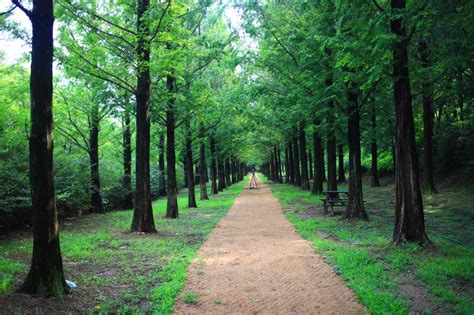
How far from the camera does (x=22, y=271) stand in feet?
19.2

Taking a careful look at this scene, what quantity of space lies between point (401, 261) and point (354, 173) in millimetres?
5429

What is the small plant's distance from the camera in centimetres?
486

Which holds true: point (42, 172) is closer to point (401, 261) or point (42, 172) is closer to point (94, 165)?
point (401, 261)

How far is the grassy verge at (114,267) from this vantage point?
15.1 feet

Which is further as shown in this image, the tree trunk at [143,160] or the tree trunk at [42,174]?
the tree trunk at [143,160]

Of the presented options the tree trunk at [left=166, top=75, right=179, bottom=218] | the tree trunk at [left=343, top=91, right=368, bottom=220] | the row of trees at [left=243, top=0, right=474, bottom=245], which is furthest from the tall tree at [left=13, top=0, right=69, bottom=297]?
the tree trunk at [left=166, top=75, right=179, bottom=218]

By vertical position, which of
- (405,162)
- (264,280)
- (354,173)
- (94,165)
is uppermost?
(94,165)

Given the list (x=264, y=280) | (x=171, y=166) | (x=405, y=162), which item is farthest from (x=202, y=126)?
(x=264, y=280)

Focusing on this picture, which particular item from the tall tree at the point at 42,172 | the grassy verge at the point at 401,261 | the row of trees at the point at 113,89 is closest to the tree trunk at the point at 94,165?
the row of trees at the point at 113,89

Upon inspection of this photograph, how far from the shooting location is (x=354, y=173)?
1147 cm

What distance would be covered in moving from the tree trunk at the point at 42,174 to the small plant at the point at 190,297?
168 centimetres

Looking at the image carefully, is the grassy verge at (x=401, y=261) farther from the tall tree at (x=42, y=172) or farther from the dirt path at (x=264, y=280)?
the tall tree at (x=42, y=172)

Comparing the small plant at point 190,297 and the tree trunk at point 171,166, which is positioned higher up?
the tree trunk at point 171,166

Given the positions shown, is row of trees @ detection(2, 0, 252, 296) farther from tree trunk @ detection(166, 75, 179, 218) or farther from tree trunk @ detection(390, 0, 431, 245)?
tree trunk @ detection(390, 0, 431, 245)
